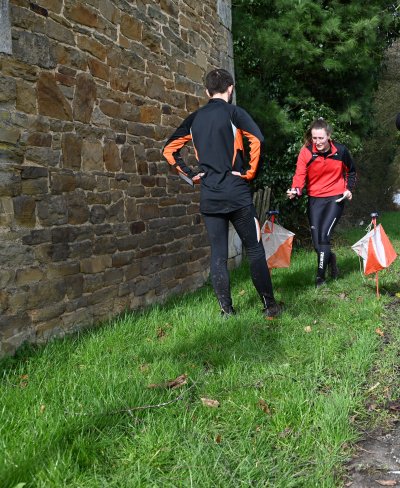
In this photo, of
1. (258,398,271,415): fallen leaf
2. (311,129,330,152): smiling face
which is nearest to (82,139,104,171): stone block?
(311,129,330,152): smiling face

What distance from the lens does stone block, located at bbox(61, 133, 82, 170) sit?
4191 millimetres

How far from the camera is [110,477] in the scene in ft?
7.02

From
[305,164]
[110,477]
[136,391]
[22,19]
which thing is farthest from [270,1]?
[110,477]

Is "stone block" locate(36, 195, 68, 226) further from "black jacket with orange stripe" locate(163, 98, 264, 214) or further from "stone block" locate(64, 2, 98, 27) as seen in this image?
"stone block" locate(64, 2, 98, 27)

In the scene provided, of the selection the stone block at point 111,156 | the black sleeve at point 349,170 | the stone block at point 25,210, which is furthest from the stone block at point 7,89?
the black sleeve at point 349,170

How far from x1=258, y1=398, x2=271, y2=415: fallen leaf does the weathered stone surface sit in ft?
8.71

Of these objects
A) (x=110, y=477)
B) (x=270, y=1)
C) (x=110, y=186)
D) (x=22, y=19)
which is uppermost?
(x=270, y=1)

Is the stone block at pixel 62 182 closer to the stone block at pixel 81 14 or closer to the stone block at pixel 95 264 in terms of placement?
the stone block at pixel 95 264

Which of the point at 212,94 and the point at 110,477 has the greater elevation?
the point at 212,94

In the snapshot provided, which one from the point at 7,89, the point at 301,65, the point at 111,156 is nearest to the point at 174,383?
the point at 7,89

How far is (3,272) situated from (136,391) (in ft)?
4.53

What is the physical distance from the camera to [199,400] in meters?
2.87

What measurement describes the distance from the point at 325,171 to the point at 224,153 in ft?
6.83

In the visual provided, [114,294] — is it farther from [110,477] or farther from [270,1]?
[270,1]
